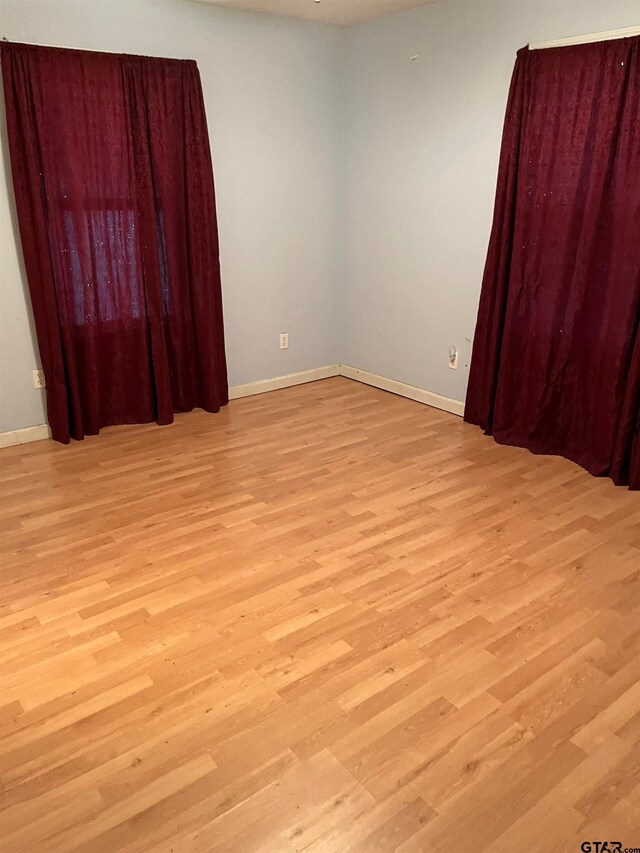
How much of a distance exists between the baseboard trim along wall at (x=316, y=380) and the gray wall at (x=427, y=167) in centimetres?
7

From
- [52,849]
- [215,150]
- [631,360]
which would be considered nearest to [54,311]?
[215,150]

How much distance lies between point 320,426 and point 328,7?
246cm

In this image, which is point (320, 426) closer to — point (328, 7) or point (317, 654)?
point (317, 654)

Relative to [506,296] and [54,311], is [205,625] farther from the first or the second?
[506,296]

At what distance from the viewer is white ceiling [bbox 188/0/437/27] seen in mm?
3676

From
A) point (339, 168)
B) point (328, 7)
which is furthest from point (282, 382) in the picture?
point (328, 7)

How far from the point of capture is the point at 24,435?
3.69 meters

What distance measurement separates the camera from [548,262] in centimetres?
336

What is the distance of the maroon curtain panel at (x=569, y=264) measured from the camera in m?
3.00

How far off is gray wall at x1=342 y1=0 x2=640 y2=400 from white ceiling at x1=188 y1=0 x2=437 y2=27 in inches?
4.3

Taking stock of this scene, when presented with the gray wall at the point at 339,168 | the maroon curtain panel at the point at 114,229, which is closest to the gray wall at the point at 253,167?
the gray wall at the point at 339,168

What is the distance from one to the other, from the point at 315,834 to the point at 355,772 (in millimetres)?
195

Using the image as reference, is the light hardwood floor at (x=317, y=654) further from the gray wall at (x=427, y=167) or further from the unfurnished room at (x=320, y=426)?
the gray wall at (x=427, y=167)

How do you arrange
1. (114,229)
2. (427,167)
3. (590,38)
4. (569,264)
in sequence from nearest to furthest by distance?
(590,38) < (569,264) < (114,229) < (427,167)
